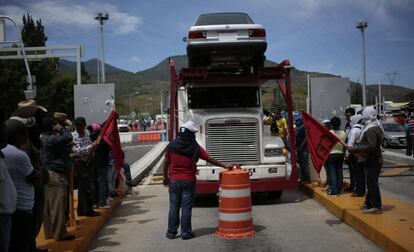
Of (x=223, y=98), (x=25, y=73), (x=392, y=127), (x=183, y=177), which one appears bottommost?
(x=183, y=177)

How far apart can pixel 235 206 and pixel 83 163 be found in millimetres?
2914

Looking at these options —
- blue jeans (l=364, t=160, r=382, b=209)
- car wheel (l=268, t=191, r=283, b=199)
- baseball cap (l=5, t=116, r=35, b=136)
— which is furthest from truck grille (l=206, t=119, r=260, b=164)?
baseball cap (l=5, t=116, r=35, b=136)

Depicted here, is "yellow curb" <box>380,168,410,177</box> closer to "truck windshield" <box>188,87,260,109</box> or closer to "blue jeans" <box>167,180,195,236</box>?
"truck windshield" <box>188,87,260,109</box>

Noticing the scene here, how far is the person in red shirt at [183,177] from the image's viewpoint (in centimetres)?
783

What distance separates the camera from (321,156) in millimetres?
A: 10273

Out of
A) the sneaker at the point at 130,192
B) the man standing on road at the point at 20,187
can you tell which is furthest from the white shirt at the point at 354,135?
the man standing on road at the point at 20,187

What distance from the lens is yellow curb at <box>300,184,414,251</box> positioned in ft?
21.6

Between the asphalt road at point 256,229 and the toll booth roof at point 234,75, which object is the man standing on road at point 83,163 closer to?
the asphalt road at point 256,229

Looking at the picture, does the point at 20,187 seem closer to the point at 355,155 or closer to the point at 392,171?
the point at 355,155

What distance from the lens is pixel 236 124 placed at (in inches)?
420

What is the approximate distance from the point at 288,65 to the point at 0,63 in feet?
188

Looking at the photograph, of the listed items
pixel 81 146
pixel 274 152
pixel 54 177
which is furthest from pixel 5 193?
pixel 274 152

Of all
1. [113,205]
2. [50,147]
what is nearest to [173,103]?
[113,205]

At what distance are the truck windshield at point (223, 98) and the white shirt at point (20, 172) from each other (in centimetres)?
675
